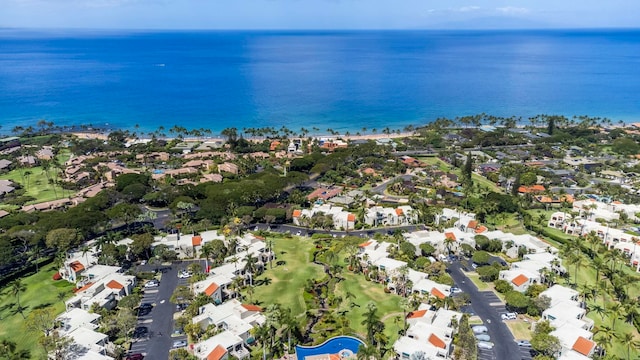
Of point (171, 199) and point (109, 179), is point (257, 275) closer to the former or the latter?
point (171, 199)

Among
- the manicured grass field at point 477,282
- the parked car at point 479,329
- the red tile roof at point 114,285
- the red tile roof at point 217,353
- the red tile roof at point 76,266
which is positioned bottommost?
the manicured grass field at point 477,282

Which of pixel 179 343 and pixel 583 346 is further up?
pixel 583 346

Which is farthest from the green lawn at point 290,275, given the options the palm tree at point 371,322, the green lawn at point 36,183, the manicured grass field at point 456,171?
the green lawn at point 36,183

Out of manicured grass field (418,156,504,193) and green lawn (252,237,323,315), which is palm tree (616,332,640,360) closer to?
green lawn (252,237,323,315)

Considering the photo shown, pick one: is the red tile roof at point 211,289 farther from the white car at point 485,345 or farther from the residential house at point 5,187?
the residential house at point 5,187

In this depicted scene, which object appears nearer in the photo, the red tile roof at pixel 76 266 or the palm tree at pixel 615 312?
the palm tree at pixel 615 312

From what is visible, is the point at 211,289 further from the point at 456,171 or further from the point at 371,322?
the point at 456,171

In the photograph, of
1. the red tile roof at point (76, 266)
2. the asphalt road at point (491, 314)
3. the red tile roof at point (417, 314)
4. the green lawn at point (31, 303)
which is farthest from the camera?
the red tile roof at point (76, 266)

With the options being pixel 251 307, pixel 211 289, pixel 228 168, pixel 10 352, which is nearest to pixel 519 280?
pixel 251 307
